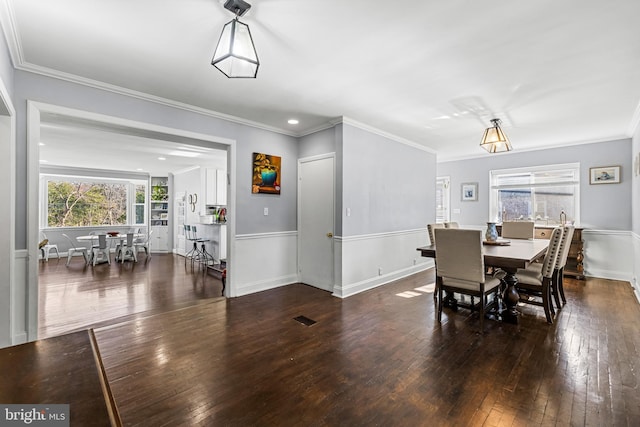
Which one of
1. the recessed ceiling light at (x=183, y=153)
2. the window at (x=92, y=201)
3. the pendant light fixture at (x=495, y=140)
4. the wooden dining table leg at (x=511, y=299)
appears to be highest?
the recessed ceiling light at (x=183, y=153)

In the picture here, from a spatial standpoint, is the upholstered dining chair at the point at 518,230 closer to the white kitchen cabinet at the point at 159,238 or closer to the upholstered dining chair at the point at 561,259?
the upholstered dining chair at the point at 561,259

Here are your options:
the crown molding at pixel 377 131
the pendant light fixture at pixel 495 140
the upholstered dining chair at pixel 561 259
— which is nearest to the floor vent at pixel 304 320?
the crown molding at pixel 377 131

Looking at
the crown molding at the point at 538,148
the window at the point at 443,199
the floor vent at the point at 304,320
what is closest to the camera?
the floor vent at the point at 304,320

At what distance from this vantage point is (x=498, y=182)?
6641 millimetres

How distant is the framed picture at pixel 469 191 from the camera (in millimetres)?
6855

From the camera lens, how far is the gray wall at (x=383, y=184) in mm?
4336

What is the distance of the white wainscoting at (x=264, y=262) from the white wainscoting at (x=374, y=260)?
37.9 inches

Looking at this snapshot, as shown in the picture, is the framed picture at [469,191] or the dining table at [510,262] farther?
the framed picture at [469,191]

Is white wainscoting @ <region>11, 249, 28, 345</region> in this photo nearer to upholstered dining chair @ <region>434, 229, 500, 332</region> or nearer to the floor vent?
the floor vent

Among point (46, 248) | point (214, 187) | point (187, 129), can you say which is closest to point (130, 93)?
point (187, 129)

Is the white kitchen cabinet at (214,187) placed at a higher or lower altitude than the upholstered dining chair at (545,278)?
higher

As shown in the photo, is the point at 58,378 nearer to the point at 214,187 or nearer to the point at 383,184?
the point at 383,184

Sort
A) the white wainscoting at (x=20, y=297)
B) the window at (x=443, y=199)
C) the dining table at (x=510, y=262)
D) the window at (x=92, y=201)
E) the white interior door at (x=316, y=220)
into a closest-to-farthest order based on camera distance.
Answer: the white wainscoting at (x=20, y=297) < the dining table at (x=510, y=262) < the white interior door at (x=316, y=220) < the window at (x=443, y=199) < the window at (x=92, y=201)

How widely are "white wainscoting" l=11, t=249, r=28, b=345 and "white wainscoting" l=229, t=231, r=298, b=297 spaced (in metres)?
2.04
